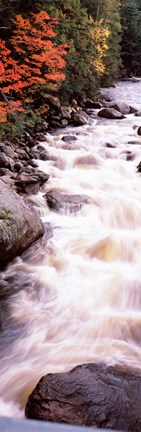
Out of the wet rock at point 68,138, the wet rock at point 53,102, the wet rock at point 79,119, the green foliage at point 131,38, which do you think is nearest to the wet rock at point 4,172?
the wet rock at point 68,138

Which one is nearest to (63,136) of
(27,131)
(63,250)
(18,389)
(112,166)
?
(27,131)

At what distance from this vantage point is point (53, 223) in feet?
24.0

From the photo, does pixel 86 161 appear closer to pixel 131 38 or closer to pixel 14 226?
pixel 14 226

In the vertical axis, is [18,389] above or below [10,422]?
below

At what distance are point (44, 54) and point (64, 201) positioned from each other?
6.84m

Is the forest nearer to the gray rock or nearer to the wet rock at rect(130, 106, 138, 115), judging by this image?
the gray rock

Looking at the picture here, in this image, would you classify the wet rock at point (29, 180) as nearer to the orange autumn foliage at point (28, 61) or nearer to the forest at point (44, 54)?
the forest at point (44, 54)

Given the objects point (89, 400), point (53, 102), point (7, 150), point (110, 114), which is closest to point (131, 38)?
point (110, 114)

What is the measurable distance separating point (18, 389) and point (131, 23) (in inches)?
1367

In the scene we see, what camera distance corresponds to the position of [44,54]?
1225 cm

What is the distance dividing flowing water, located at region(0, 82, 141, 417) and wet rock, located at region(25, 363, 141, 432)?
495 millimetres

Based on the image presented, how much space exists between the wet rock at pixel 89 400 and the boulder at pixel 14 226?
8.55 ft

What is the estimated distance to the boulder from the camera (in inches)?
211

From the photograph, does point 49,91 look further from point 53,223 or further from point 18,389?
point 18,389
